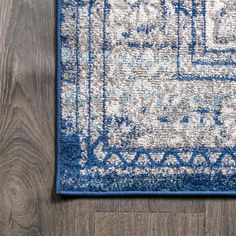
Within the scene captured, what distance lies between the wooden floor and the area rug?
22 mm

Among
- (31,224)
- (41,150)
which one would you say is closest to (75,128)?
(41,150)

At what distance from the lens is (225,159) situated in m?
0.75

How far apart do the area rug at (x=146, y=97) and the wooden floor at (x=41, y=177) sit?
22 millimetres

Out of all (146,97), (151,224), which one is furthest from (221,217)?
(146,97)

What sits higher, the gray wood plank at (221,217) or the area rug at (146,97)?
the area rug at (146,97)

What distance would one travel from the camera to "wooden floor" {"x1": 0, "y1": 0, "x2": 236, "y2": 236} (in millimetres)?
753

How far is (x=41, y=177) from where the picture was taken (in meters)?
0.76

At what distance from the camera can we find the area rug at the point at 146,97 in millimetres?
754

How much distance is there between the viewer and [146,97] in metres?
0.76

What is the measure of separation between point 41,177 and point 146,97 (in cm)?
22

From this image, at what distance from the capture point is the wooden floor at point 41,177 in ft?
2.47

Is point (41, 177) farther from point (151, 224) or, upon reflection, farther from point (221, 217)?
point (221, 217)

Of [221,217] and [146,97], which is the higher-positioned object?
[146,97]

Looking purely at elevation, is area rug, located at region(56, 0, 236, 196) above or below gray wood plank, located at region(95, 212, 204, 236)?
above
